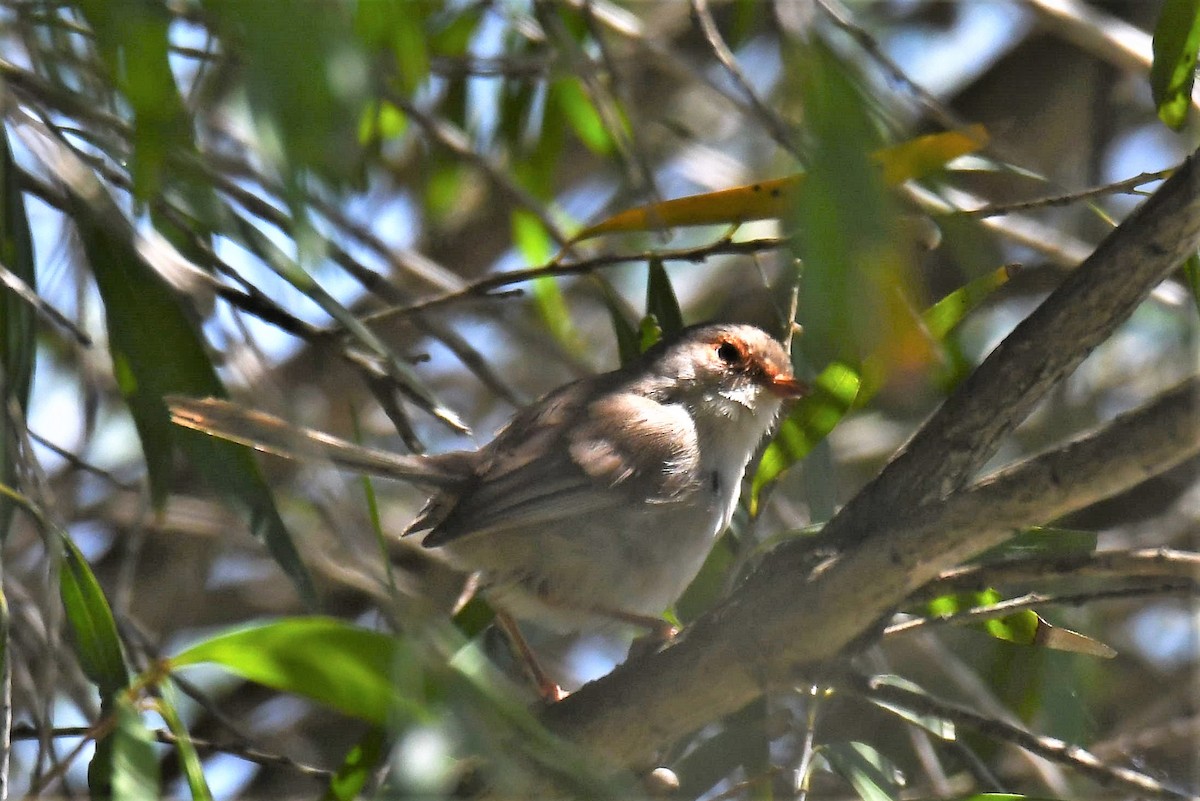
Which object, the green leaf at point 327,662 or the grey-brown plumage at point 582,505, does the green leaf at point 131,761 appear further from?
the grey-brown plumage at point 582,505

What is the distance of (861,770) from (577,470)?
115cm

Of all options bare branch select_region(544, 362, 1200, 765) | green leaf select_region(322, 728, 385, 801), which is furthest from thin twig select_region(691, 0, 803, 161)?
green leaf select_region(322, 728, 385, 801)

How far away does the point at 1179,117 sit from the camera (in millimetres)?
2773

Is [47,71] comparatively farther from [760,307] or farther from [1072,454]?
[760,307]

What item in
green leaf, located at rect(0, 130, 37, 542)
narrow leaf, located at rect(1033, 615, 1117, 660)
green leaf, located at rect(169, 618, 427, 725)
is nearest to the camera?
green leaf, located at rect(169, 618, 427, 725)

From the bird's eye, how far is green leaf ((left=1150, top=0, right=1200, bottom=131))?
1.60 m

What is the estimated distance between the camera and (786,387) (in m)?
3.97

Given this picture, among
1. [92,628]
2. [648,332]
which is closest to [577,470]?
[648,332]

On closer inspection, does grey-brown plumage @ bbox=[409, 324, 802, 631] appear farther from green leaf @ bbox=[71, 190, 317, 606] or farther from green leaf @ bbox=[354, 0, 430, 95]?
green leaf @ bbox=[354, 0, 430, 95]

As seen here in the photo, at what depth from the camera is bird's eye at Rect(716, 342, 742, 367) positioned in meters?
4.11

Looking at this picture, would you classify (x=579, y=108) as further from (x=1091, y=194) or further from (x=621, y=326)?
(x=1091, y=194)

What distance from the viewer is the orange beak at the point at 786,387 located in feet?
13.0

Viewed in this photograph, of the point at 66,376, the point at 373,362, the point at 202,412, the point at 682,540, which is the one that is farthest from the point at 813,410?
the point at 66,376

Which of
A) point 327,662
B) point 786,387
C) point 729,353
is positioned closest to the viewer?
point 327,662
